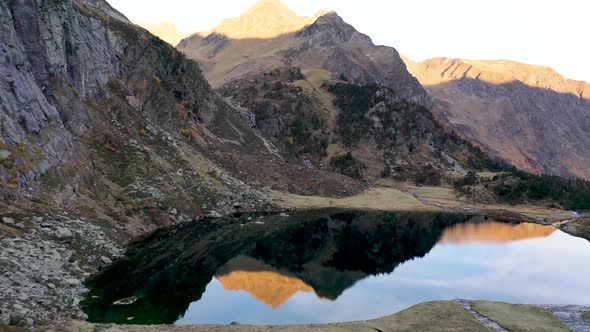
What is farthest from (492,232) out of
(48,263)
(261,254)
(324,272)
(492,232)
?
(48,263)

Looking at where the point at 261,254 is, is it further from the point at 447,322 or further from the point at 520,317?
the point at 520,317

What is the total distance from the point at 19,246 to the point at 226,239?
36.4 meters

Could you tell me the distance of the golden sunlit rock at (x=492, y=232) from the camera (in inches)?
3659

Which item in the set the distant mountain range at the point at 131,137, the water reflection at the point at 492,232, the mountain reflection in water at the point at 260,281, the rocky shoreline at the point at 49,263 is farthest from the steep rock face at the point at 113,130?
the water reflection at the point at 492,232

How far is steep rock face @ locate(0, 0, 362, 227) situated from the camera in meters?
60.2

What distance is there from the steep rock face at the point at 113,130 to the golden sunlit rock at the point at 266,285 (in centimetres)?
2060

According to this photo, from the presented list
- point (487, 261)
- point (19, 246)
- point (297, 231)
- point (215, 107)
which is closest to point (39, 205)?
point (19, 246)

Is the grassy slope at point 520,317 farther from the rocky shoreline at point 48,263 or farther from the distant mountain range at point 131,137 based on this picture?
the distant mountain range at point 131,137

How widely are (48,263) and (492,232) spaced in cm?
9057

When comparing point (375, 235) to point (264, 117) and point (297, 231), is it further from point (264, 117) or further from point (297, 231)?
point (264, 117)

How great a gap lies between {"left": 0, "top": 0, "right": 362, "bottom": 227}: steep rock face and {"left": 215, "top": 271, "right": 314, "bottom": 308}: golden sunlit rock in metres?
20.6

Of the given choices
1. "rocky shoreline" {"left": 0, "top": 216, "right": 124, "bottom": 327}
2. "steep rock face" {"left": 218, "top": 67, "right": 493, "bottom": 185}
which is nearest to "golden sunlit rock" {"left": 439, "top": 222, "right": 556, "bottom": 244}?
"steep rock face" {"left": 218, "top": 67, "right": 493, "bottom": 185}

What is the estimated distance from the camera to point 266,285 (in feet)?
184

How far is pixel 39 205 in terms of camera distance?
53469 mm
